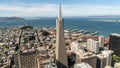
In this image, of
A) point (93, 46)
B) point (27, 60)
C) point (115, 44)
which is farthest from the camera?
point (93, 46)

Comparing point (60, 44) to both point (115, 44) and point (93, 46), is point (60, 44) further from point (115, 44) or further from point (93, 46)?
point (93, 46)

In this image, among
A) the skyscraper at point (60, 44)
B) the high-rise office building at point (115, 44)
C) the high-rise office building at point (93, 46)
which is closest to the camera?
the skyscraper at point (60, 44)

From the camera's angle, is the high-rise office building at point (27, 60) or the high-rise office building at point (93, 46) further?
the high-rise office building at point (93, 46)

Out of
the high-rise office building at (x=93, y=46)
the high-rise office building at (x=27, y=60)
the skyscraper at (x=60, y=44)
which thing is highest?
the skyscraper at (x=60, y=44)

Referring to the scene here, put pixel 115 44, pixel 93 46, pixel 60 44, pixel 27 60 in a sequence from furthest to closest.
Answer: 1. pixel 93 46
2. pixel 115 44
3. pixel 27 60
4. pixel 60 44

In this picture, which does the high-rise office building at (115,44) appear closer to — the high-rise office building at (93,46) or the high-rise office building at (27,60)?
the high-rise office building at (93,46)

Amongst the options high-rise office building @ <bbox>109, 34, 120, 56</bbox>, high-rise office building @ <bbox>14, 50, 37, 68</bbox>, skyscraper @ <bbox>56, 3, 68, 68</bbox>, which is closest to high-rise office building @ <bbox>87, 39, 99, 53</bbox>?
high-rise office building @ <bbox>109, 34, 120, 56</bbox>

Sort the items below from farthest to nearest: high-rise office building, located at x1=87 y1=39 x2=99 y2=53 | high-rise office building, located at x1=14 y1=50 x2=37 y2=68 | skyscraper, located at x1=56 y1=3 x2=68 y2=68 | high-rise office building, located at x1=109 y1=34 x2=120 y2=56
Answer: high-rise office building, located at x1=87 y1=39 x2=99 y2=53 < high-rise office building, located at x1=109 y1=34 x2=120 y2=56 < high-rise office building, located at x1=14 y1=50 x2=37 y2=68 < skyscraper, located at x1=56 y1=3 x2=68 y2=68

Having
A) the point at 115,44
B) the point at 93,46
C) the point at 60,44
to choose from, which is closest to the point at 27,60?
the point at 60,44

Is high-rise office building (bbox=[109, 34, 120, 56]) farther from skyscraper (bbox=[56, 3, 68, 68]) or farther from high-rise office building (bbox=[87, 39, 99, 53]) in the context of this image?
skyscraper (bbox=[56, 3, 68, 68])

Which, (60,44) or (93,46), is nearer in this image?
(60,44)

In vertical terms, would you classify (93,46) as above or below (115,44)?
below

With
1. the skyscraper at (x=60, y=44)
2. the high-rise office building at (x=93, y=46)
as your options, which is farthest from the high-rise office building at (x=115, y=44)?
the skyscraper at (x=60, y=44)
